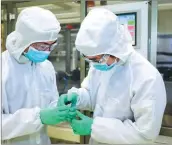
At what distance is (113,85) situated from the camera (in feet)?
3.93

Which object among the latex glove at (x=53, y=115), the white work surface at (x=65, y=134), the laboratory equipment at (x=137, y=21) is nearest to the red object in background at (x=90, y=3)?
the laboratory equipment at (x=137, y=21)

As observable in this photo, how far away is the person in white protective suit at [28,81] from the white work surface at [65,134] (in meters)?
0.48

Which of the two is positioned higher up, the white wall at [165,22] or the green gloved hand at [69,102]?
the white wall at [165,22]

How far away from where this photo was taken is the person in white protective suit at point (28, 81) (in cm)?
114

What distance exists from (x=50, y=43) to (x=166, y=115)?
1.15 m

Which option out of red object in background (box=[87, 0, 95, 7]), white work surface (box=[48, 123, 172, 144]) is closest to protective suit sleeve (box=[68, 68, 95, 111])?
white work surface (box=[48, 123, 172, 144])

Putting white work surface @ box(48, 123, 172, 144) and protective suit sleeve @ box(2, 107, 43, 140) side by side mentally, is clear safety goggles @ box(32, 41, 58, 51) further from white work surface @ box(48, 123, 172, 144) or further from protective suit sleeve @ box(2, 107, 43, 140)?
white work surface @ box(48, 123, 172, 144)

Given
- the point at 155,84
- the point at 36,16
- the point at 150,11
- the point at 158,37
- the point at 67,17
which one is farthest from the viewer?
the point at 67,17

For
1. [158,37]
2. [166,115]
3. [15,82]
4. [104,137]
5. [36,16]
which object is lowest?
[166,115]

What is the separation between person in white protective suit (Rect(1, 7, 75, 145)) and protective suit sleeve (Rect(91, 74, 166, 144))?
0.60 ft

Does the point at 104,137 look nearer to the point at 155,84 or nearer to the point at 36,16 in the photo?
the point at 155,84

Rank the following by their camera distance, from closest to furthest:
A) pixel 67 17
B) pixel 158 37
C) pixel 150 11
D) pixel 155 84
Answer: pixel 155 84 < pixel 150 11 < pixel 158 37 < pixel 67 17

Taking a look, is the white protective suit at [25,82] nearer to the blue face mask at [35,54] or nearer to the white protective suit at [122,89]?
the blue face mask at [35,54]

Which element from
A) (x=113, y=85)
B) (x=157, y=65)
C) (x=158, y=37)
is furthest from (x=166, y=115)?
(x=113, y=85)
